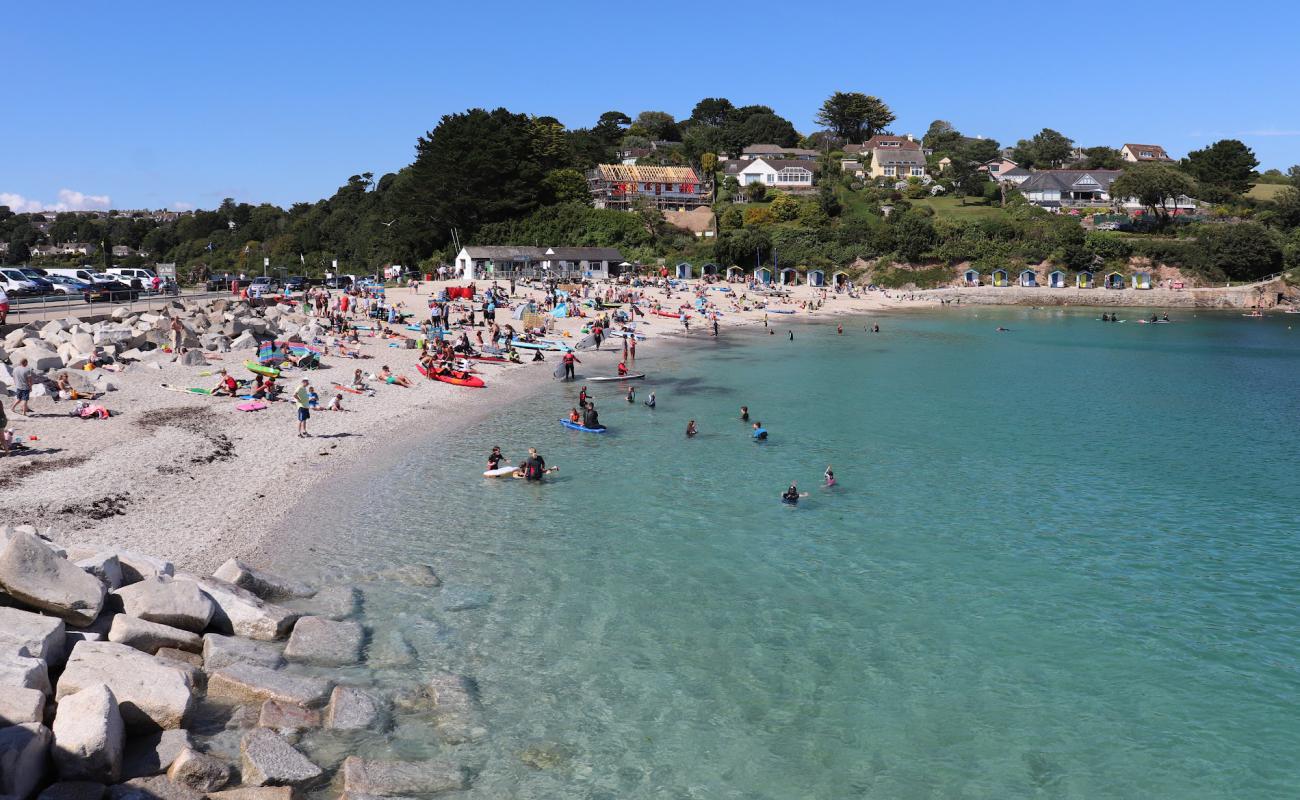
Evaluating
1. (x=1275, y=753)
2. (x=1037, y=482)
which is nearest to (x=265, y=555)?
(x=1275, y=753)

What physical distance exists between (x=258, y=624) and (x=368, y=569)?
12.4 feet

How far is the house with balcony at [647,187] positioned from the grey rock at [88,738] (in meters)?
101

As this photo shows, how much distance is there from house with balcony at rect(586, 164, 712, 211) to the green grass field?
71.8 m

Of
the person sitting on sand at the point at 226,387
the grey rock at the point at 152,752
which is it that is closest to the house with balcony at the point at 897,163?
the person sitting on sand at the point at 226,387

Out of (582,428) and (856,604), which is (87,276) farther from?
(856,604)

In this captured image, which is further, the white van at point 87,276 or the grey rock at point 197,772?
the white van at point 87,276

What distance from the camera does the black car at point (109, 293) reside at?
4616cm

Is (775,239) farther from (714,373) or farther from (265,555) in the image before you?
(265,555)

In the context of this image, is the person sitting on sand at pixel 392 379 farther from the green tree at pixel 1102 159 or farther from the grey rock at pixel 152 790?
the green tree at pixel 1102 159

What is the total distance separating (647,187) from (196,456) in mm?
96843

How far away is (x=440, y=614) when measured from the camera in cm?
1548

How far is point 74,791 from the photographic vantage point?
360 inches

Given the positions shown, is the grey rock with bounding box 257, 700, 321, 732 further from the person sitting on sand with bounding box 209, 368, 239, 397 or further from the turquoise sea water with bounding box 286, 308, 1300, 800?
the person sitting on sand with bounding box 209, 368, 239, 397

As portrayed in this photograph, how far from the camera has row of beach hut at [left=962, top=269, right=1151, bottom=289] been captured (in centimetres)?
9144
